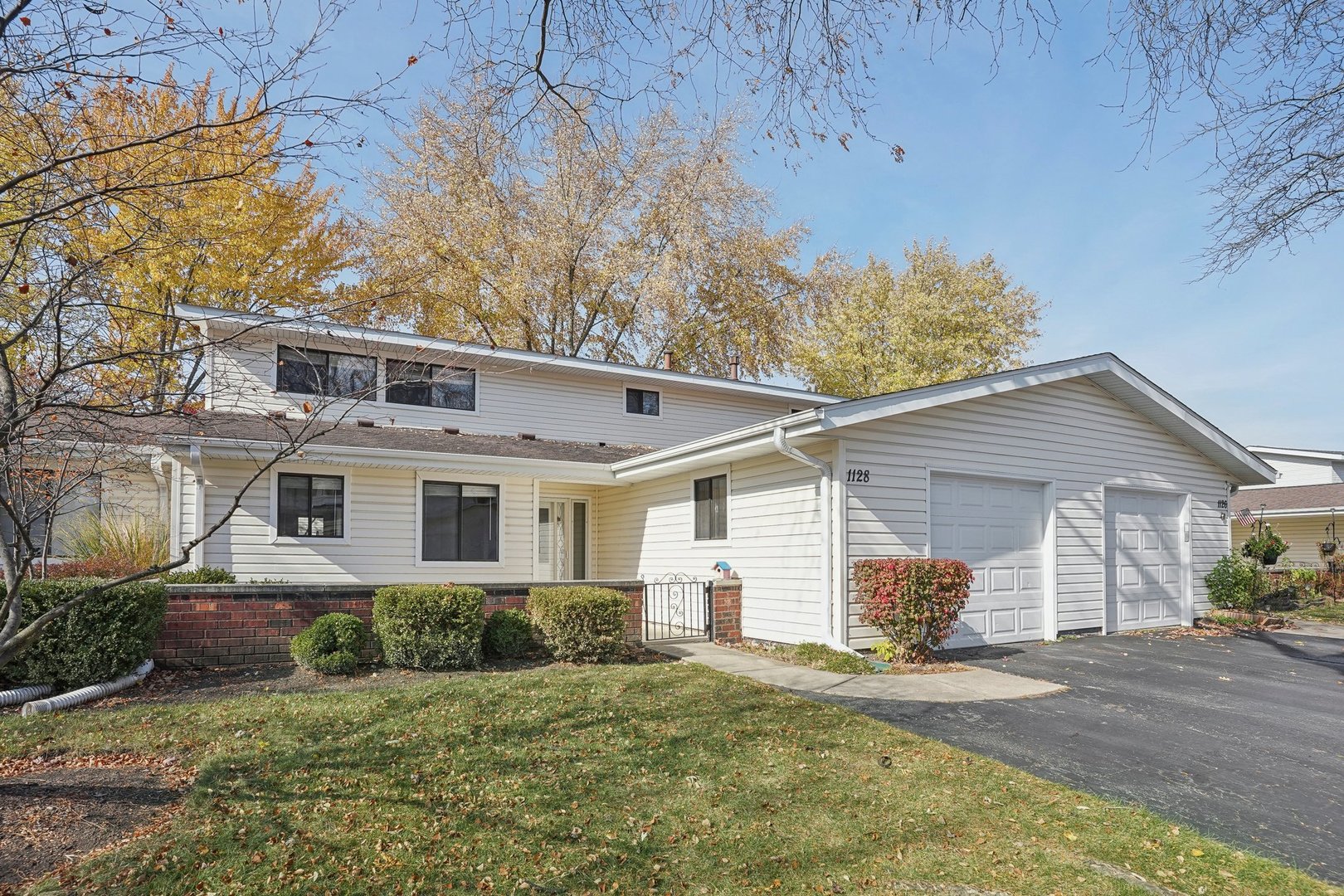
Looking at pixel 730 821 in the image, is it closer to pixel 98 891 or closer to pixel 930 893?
pixel 930 893

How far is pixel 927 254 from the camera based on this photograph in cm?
3266

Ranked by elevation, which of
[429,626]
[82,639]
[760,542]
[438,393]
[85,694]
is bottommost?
[85,694]

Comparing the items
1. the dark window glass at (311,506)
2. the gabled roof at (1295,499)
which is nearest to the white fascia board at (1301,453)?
the gabled roof at (1295,499)

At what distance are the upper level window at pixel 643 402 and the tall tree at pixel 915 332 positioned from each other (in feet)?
42.3

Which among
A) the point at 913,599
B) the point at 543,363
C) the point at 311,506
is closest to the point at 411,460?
the point at 311,506

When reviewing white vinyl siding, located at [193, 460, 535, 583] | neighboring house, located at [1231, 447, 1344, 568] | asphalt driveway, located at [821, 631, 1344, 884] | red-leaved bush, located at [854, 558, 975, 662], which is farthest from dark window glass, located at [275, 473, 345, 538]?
neighboring house, located at [1231, 447, 1344, 568]

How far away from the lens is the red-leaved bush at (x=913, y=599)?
948cm

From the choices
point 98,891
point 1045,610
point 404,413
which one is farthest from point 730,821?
point 404,413

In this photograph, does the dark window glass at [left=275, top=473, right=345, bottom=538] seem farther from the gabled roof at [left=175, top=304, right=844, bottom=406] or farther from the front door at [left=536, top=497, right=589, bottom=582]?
the front door at [left=536, top=497, right=589, bottom=582]

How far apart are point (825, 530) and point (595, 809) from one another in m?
5.89

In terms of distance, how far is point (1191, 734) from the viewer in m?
6.66

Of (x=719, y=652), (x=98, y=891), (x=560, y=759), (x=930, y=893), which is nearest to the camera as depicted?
(x=98, y=891)

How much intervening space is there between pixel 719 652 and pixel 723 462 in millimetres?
3111

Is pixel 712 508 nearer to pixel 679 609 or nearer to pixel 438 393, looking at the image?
pixel 679 609
